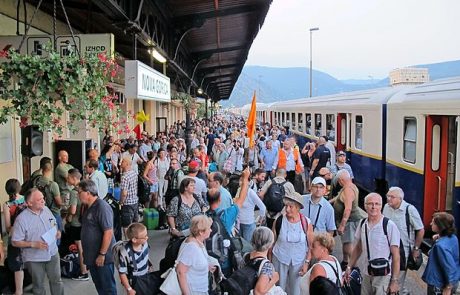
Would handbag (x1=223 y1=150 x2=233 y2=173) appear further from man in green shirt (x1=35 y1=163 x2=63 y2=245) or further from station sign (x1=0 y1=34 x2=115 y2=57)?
station sign (x1=0 y1=34 x2=115 y2=57)

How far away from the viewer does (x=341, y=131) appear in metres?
13.5

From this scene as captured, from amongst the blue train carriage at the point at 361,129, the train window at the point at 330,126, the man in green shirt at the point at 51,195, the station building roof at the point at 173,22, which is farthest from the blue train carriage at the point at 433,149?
the train window at the point at 330,126

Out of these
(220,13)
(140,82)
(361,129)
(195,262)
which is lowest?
(195,262)

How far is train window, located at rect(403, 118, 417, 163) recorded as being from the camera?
7993 mm

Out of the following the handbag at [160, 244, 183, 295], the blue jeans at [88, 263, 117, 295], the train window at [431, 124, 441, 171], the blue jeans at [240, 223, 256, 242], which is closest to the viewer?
the handbag at [160, 244, 183, 295]

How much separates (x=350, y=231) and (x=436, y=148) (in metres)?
2.22

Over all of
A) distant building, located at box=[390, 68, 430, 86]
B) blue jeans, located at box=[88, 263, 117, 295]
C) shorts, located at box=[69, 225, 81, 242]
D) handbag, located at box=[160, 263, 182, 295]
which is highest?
distant building, located at box=[390, 68, 430, 86]

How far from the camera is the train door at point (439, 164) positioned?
7168 millimetres

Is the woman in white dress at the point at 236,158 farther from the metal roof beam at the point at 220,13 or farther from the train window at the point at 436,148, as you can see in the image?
the train window at the point at 436,148

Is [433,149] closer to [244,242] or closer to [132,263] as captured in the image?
[244,242]

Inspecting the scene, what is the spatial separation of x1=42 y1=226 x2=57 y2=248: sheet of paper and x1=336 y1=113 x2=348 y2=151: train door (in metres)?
9.50

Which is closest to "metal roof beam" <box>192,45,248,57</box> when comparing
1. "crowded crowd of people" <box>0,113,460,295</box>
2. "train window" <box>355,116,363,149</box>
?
"train window" <box>355,116,363,149</box>

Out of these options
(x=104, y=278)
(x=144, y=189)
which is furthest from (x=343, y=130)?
(x=104, y=278)

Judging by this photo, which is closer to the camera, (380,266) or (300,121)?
(380,266)
